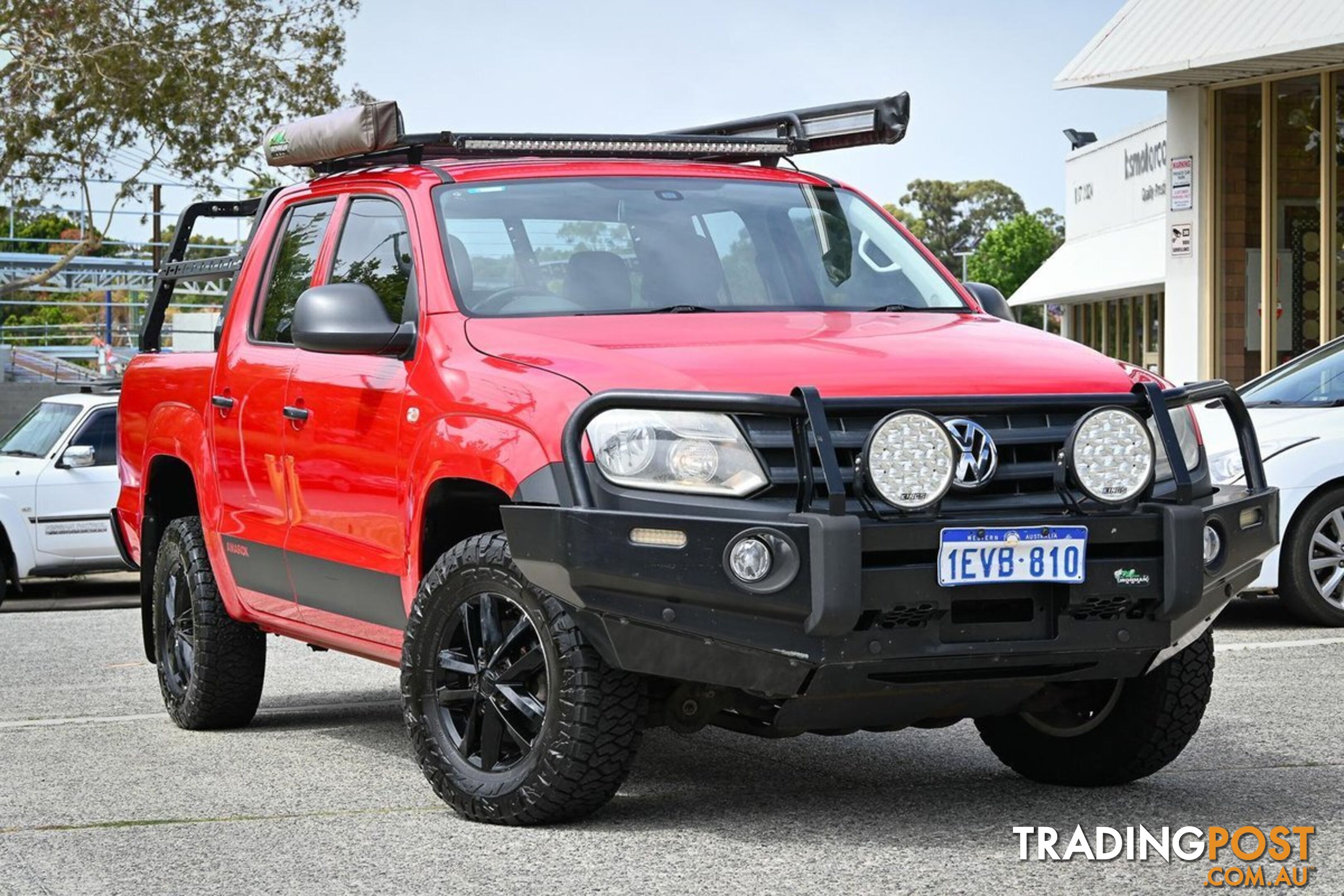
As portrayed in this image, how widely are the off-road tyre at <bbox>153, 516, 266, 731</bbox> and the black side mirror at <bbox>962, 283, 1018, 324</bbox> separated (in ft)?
9.42

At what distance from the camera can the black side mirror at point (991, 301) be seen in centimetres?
661

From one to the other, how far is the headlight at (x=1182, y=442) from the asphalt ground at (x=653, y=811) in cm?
93

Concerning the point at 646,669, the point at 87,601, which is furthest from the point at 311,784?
the point at 87,601

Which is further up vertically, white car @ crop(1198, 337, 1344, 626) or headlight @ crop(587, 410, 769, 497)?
headlight @ crop(587, 410, 769, 497)

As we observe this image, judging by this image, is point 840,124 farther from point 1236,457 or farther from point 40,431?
point 40,431

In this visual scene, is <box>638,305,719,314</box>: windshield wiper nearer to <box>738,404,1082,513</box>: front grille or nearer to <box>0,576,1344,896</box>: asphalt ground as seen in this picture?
<box>738,404,1082,513</box>: front grille

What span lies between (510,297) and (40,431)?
10637mm

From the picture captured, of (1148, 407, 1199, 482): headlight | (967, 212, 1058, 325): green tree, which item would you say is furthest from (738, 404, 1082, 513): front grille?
(967, 212, 1058, 325): green tree

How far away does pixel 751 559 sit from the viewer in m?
4.65

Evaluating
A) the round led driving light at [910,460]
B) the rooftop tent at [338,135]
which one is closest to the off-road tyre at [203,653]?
the rooftop tent at [338,135]

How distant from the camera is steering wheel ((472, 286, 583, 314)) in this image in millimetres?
5801

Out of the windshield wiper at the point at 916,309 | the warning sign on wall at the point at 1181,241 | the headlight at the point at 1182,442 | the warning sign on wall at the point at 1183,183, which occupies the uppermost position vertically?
the warning sign on wall at the point at 1183,183

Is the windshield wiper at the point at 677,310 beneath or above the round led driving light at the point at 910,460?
above

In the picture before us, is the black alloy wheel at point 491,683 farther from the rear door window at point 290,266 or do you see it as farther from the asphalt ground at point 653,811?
the rear door window at point 290,266
